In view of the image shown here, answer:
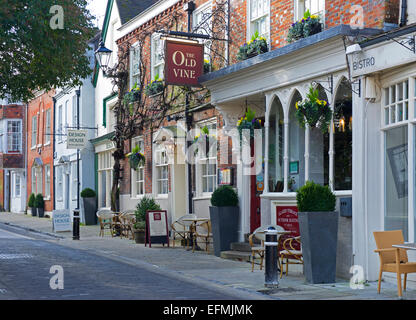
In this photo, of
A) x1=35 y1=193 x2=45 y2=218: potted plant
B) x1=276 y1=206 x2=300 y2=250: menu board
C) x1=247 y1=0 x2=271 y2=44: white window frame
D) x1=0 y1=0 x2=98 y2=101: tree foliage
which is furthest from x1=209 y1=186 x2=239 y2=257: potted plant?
x1=35 y1=193 x2=45 y2=218: potted plant

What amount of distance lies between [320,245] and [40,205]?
2542cm

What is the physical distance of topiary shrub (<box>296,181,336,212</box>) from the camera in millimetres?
10609

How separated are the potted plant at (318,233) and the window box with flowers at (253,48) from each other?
13.8ft

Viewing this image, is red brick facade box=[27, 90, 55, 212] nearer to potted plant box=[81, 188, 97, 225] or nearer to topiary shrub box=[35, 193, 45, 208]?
topiary shrub box=[35, 193, 45, 208]

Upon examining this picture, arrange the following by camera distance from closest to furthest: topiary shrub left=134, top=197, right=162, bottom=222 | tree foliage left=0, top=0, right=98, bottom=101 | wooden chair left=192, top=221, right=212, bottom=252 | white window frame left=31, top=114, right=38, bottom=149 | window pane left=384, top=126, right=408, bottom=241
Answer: window pane left=384, top=126, right=408, bottom=241, tree foliage left=0, top=0, right=98, bottom=101, wooden chair left=192, top=221, right=212, bottom=252, topiary shrub left=134, top=197, right=162, bottom=222, white window frame left=31, top=114, right=38, bottom=149

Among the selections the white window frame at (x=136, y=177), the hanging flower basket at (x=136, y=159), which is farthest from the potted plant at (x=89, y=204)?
the hanging flower basket at (x=136, y=159)

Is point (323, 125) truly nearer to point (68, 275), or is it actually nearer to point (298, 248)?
point (298, 248)

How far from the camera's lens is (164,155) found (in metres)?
19.8

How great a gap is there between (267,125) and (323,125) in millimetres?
1958

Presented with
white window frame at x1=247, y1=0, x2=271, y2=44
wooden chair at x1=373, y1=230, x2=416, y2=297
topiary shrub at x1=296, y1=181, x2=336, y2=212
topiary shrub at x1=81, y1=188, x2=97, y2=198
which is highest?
white window frame at x1=247, y1=0, x2=271, y2=44

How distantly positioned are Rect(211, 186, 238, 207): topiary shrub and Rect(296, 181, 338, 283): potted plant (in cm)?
405

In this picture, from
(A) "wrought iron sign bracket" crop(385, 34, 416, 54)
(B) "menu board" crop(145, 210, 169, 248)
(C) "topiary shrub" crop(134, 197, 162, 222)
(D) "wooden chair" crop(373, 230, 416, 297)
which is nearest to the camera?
(D) "wooden chair" crop(373, 230, 416, 297)

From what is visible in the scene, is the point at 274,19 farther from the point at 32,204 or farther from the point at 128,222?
the point at 32,204

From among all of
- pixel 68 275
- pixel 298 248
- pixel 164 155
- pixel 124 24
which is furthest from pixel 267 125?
pixel 124 24
